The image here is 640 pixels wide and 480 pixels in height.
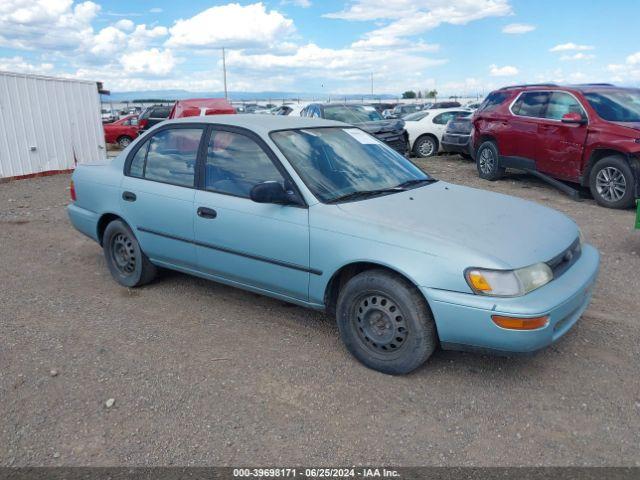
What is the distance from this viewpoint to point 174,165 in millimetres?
4445

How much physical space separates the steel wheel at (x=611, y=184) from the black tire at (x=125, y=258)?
6.63 metres

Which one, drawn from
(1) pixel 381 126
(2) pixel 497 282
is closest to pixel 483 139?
(1) pixel 381 126

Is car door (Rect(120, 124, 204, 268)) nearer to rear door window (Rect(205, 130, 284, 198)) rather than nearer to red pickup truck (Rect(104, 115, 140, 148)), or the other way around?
rear door window (Rect(205, 130, 284, 198))

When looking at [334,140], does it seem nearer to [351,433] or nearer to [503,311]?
[503,311]

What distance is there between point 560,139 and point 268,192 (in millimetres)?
6659

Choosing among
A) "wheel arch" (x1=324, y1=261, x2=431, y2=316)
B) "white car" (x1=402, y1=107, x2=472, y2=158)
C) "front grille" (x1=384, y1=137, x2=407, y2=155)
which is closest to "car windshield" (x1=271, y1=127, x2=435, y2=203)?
"wheel arch" (x1=324, y1=261, x2=431, y2=316)

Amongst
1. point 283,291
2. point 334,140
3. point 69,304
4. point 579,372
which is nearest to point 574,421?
point 579,372

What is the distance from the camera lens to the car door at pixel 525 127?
29.7 feet

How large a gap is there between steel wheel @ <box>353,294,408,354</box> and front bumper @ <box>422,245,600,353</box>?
10.4 inches

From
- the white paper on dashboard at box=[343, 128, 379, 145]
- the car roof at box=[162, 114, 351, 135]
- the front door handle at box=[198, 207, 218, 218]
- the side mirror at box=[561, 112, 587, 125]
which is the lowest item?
the front door handle at box=[198, 207, 218, 218]

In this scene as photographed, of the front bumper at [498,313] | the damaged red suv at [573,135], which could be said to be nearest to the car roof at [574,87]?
the damaged red suv at [573,135]

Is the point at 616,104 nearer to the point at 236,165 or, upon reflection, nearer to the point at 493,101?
the point at 493,101

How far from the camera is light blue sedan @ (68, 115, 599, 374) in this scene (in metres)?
3.04

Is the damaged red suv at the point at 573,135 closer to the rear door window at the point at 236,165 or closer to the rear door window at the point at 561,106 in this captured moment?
the rear door window at the point at 561,106
